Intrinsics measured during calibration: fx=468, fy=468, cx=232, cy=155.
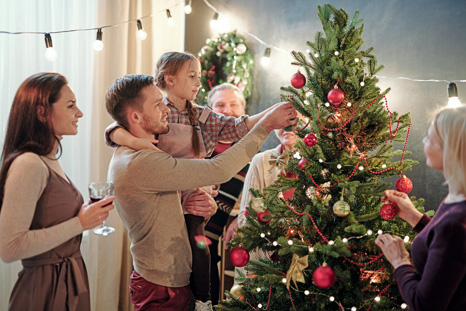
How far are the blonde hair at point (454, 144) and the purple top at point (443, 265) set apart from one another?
8cm

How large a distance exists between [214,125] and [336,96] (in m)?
0.84

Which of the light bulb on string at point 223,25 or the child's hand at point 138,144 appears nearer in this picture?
the child's hand at point 138,144

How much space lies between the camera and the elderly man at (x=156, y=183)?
2.00 metres

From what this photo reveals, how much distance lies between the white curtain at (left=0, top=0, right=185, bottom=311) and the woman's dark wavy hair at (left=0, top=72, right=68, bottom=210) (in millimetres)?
1689

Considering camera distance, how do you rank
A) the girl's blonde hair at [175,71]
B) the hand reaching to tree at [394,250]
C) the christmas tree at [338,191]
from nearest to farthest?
the hand reaching to tree at [394,250], the christmas tree at [338,191], the girl's blonde hair at [175,71]

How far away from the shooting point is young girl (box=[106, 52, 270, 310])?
2.35 meters

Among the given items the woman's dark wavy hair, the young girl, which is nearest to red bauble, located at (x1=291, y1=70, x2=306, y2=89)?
the young girl

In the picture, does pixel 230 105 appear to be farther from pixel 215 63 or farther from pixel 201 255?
pixel 201 255

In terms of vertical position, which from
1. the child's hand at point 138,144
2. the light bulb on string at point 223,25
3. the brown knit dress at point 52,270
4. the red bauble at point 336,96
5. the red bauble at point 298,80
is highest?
the light bulb on string at point 223,25

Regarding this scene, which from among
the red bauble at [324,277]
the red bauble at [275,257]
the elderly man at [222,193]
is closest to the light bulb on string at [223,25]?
the elderly man at [222,193]

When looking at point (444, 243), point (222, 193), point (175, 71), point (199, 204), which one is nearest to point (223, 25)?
point (222, 193)

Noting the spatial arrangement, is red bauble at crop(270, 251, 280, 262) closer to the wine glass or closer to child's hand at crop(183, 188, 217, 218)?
child's hand at crop(183, 188, 217, 218)

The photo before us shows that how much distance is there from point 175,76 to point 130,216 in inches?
31.6

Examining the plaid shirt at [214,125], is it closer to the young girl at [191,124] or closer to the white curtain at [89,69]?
the young girl at [191,124]
